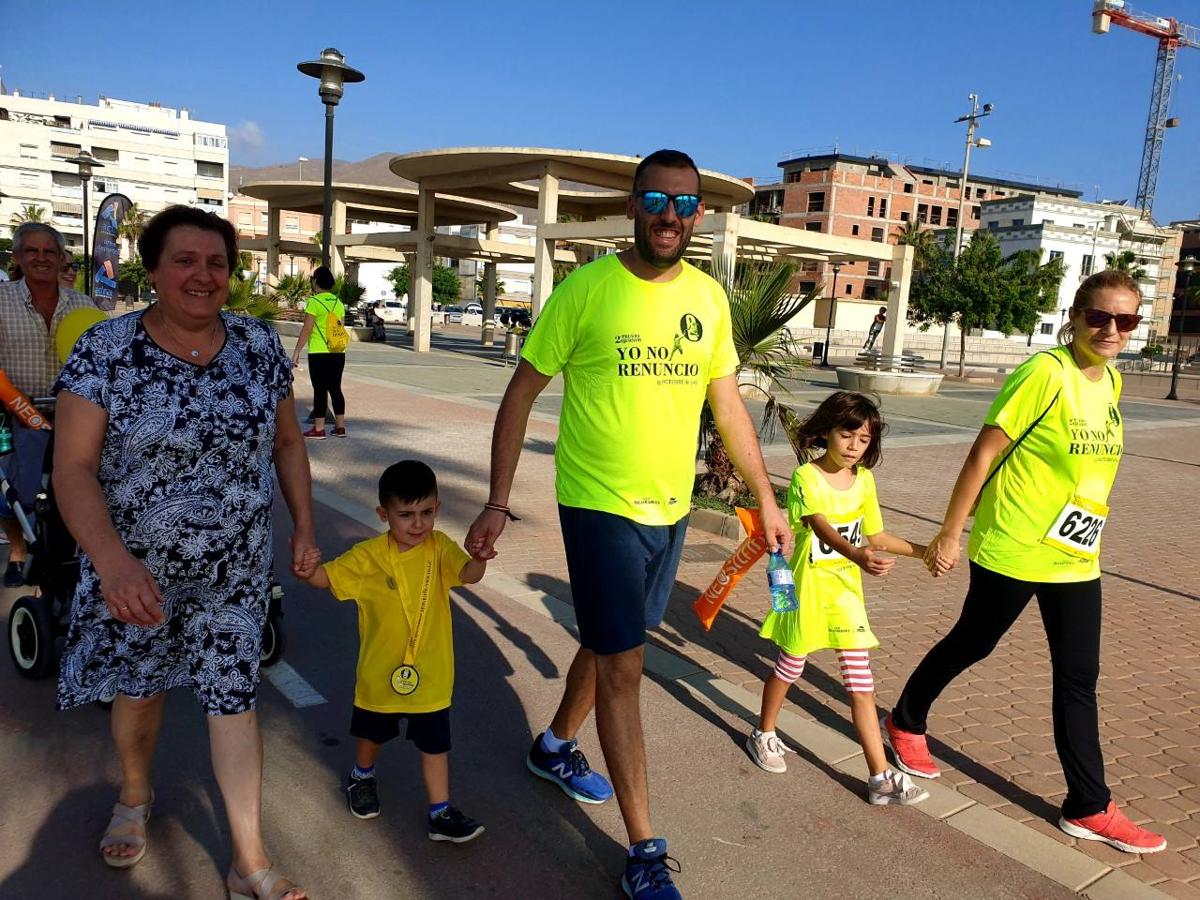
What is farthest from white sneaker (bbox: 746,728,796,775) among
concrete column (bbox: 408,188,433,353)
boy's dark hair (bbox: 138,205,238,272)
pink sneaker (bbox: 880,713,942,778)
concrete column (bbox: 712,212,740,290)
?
concrete column (bbox: 408,188,433,353)

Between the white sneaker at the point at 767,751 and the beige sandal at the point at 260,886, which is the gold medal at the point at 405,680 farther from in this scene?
the white sneaker at the point at 767,751

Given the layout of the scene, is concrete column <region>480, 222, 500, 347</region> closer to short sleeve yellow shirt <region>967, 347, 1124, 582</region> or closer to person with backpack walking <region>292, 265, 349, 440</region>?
person with backpack walking <region>292, 265, 349, 440</region>

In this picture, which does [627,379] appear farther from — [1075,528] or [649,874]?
[1075,528]

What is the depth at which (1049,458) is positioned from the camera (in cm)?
315

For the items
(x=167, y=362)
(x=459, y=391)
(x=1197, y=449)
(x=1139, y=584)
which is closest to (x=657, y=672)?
(x=167, y=362)

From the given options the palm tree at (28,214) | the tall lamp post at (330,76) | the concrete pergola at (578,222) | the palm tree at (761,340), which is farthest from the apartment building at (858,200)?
the palm tree at (761,340)

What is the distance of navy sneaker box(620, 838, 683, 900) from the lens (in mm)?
2527

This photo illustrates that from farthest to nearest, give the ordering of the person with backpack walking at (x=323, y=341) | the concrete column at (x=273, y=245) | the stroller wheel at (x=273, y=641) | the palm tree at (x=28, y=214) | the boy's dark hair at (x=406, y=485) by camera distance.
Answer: the palm tree at (x=28, y=214)
the concrete column at (x=273, y=245)
the person with backpack walking at (x=323, y=341)
the stroller wheel at (x=273, y=641)
the boy's dark hair at (x=406, y=485)

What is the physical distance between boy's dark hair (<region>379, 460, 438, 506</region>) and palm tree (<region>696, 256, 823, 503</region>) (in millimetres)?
4814

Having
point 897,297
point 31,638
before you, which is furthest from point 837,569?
point 897,297

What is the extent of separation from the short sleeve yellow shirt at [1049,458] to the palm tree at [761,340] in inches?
163

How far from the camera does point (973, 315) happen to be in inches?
1356

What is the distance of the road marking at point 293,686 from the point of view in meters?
3.83

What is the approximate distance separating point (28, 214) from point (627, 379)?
298 ft
